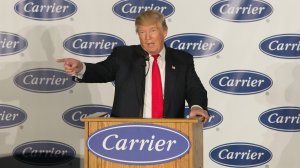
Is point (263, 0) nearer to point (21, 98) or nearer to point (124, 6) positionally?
point (124, 6)

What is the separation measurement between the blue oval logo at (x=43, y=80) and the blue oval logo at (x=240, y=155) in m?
1.29

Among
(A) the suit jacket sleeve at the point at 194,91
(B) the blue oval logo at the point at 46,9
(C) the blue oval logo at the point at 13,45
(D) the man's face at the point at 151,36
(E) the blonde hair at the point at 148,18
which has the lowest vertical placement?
(C) the blue oval logo at the point at 13,45

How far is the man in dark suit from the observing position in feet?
8.60

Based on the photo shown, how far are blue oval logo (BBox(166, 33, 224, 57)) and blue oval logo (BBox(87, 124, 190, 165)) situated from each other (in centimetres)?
193

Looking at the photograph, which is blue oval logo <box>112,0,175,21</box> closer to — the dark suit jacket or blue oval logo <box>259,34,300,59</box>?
blue oval logo <box>259,34,300,59</box>

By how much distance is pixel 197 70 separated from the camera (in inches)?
159

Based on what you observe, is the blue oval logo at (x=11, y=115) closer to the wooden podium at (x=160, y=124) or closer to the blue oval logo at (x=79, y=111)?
the blue oval logo at (x=79, y=111)

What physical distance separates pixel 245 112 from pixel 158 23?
5.45 feet

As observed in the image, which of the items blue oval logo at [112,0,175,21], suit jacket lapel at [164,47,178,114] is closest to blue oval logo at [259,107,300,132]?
blue oval logo at [112,0,175,21]

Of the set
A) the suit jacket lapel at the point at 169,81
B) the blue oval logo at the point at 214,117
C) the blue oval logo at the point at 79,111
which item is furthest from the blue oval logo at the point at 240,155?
the suit jacket lapel at the point at 169,81

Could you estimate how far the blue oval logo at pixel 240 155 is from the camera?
4.05 metres

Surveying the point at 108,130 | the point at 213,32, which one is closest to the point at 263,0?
the point at 213,32

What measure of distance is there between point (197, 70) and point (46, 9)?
1288 mm

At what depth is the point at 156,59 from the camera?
2.73 m
